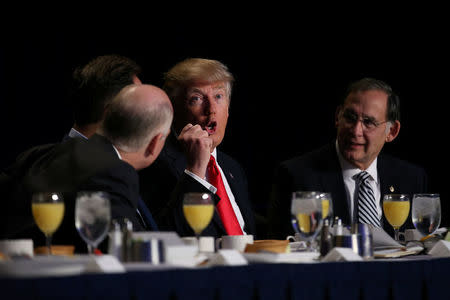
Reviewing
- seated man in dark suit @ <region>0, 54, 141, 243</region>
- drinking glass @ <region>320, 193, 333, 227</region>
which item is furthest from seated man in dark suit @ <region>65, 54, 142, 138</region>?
drinking glass @ <region>320, 193, 333, 227</region>

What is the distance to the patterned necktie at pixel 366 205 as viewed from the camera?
3.27 meters

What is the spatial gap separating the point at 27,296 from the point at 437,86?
3903 mm

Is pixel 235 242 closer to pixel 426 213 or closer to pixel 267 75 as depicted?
pixel 426 213

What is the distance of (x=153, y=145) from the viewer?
2.28 metres

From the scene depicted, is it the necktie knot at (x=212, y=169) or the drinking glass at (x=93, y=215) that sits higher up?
the necktie knot at (x=212, y=169)

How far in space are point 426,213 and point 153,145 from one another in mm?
955

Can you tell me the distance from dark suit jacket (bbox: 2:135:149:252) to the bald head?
5 centimetres

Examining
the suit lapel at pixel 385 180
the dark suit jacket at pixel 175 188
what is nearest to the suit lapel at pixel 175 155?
the dark suit jacket at pixel 175 188

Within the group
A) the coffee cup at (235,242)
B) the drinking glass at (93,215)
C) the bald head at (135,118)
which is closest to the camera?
the drinking glass at (93,215)

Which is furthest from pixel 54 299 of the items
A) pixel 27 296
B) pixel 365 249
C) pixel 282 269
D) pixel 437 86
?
pixel 437 86

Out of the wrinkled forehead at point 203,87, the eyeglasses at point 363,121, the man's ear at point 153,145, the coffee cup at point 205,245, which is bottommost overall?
the coffee cup at point 205,245

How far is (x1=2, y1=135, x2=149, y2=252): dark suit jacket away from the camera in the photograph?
2.11 metres

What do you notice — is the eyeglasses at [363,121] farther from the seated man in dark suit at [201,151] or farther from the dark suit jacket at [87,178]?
the dark suit jacket at [87,178]

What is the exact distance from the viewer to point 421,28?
473cm
